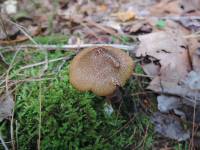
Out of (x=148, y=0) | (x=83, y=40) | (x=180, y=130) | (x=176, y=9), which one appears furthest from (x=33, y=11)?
(x=180, y=130)

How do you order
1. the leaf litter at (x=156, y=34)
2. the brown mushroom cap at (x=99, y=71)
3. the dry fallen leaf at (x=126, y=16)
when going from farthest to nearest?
the dry fallen leaf at (x=126, y=16) → the leaf litter at (x=156, y=34) → the brown mushroom cap at (x=99, y=71)

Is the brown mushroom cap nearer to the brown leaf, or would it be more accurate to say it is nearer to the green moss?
the green moss

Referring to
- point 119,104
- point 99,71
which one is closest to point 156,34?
point 119,104

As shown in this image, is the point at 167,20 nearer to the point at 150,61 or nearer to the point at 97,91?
the point at 150,61

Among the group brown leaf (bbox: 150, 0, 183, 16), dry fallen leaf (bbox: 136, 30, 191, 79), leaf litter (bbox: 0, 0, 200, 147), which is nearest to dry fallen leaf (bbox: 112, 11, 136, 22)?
leaf litter (bbox: 0, 0, 200, 147)

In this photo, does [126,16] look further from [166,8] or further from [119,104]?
[119,104]

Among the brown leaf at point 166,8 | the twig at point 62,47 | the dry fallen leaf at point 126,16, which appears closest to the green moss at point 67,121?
the twig at point 62,47

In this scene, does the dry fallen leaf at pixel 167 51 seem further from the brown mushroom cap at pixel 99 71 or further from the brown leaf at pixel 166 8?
the brown leaf at pixel 166 8

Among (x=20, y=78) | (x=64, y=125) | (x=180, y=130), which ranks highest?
(x=20, y=78)
